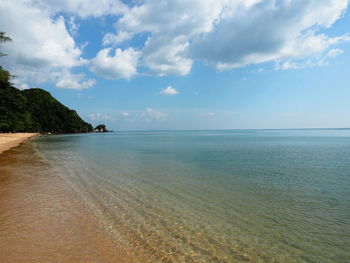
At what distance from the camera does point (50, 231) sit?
639 cm

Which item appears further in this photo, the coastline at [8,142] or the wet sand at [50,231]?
the coastline at [8,142]

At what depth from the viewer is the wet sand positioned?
17.0 feet

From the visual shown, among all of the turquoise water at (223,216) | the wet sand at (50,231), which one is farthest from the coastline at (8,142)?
the turquoise water at (223,216)

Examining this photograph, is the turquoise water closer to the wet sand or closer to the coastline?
the wet sand

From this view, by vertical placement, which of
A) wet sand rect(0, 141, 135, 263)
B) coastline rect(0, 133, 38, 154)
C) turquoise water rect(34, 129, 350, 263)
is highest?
coastline rect(0, 133, 38, 154)

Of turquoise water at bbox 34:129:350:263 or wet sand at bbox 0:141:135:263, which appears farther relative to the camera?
turquoise water at bbox 34:129:350:263

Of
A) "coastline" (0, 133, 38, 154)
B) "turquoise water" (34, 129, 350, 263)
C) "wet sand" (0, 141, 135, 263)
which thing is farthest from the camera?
"coastline" (0, 133, 38, 154)

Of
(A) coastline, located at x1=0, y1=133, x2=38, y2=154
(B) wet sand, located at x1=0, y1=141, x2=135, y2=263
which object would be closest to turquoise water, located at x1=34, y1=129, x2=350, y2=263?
(B) wet sand, located at x1=0, y1=141, x2=135, y2=263

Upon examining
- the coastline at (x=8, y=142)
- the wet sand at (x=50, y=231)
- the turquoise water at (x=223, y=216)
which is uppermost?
the coastline at (x=8, y=142)

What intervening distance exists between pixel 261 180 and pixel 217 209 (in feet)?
22.9

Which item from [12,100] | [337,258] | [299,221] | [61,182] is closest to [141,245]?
[337,258]

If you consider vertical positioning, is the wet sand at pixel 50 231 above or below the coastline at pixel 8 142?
below

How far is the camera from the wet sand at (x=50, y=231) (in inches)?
204

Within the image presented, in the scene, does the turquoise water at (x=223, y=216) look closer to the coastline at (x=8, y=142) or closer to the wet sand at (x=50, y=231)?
the wet sand at (x=50, y=231)
